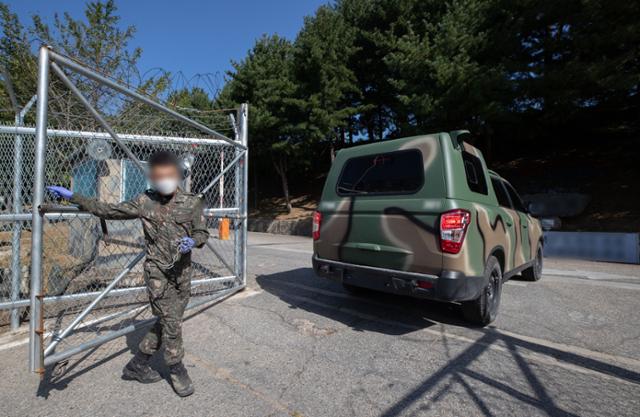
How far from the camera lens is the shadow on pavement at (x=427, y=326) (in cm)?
243

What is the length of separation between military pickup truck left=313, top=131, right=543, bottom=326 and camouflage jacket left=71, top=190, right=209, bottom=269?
5.87ft

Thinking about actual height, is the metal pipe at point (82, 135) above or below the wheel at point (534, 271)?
above

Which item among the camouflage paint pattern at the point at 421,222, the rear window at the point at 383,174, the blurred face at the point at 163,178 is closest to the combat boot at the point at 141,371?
the blurred face at the point at 163,178

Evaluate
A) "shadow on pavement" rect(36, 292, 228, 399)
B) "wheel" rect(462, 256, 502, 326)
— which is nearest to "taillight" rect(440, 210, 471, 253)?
"wheel" rect(462, 256, 502, 326)

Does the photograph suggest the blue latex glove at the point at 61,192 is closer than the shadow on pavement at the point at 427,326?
Yes

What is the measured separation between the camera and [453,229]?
3.17 metres

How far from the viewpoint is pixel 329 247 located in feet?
13.4

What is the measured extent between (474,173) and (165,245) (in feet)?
10.5

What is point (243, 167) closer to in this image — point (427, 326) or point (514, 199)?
point (427, 326)

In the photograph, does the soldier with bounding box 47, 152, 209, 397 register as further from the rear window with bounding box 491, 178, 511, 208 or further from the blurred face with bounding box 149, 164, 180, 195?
the rear window with bounding box 491, 178, 511, 208

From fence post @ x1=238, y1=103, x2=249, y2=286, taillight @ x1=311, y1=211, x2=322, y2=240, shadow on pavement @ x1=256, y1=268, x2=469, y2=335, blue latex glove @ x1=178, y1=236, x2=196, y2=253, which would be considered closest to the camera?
blue latex glove @ x1=178, y1=236, x2=196, y2=253

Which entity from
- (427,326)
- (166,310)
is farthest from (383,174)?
(166,310)

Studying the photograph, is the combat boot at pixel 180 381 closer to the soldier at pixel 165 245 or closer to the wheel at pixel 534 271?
the soldier at pixel 165 245

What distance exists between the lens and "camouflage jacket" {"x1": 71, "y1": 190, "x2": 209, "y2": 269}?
2.48 meters
